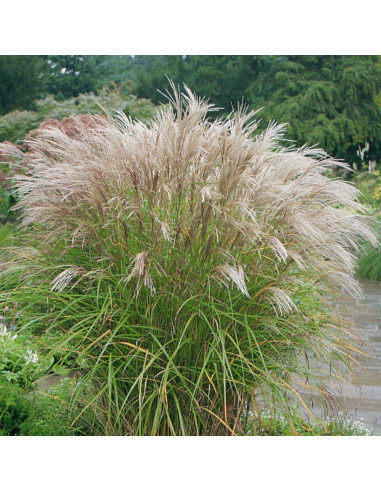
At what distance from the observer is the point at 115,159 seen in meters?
3.12

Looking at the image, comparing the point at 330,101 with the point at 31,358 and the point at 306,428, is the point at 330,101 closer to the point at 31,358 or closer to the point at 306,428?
the point at 306,428

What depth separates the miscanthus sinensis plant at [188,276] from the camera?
2.88 meters

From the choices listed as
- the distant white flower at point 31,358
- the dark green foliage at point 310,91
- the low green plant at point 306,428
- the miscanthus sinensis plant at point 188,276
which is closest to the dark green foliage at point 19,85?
the dark green foliage at point 310,91

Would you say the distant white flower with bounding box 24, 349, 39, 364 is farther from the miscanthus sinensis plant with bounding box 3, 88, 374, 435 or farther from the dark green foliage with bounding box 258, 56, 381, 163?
the dark green foliage with bounding box 258, 56, 381, 163

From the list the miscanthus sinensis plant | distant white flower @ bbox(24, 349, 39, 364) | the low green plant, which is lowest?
the low green plant

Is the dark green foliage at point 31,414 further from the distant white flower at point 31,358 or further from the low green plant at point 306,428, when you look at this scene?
the low green plant at point 306,428

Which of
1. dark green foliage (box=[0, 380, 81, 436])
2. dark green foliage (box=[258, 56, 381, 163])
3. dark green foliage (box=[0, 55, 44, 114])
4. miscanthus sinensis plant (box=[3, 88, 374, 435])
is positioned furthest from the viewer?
dark green foliage (box=[258, 56, 381, 163])

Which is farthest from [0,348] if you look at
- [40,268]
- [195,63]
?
[195,63]

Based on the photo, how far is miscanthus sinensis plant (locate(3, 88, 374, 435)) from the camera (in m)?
2.88

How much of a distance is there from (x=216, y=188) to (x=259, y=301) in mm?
615

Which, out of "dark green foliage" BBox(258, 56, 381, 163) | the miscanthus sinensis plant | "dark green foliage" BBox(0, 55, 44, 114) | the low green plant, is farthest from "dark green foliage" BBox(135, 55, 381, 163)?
the miscanthus sinensis plant

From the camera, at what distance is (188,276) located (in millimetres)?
2951

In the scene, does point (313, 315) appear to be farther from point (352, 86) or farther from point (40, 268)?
point (352, 86)

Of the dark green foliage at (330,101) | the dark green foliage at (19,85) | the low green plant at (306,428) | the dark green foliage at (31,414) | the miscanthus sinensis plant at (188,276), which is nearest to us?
the miscanthus sinensis plant at (188,276)
